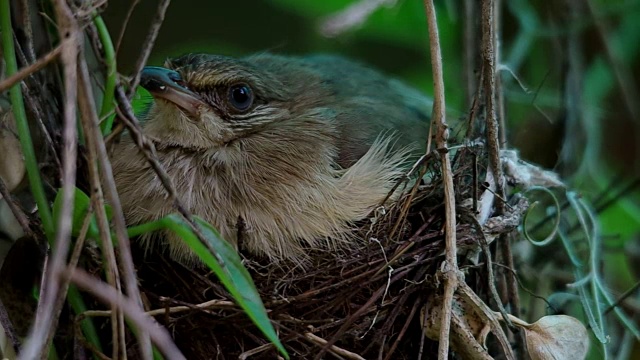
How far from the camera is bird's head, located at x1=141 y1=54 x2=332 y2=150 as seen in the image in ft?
5.10

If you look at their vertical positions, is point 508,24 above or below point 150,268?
above

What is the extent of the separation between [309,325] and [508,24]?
4.60 ft

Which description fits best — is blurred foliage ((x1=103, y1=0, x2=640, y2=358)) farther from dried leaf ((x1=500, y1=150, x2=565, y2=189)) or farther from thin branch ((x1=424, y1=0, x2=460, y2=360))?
thin branch ((x1=424, y1=0, x2=460, y2=360))

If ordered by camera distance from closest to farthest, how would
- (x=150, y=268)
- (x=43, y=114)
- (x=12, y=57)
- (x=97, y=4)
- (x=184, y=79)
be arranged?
(x=97, y=4)
(x=12, y=57)
(x=43, y=114)
(x=150, y=268)
(x=184, y=79)

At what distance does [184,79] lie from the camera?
157 centimetres

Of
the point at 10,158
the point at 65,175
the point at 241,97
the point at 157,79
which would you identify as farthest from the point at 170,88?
the point at 65,175

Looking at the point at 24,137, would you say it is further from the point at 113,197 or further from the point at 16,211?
the point at 113,197

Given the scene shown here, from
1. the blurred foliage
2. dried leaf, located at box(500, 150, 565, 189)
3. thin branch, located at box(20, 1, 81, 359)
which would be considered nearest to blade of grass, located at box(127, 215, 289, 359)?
thin branch, located at box(20, 1, 81, 359)

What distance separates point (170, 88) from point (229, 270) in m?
0.60

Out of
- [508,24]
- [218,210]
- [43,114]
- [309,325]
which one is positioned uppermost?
[508,24]

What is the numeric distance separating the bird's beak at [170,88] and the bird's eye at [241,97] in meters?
0.07

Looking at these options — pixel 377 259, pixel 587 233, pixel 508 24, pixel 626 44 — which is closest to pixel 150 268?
pixel 377 259

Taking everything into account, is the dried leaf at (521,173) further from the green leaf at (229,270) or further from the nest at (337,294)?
the green leaf at (229,270)

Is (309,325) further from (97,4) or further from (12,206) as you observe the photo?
(97,4)
